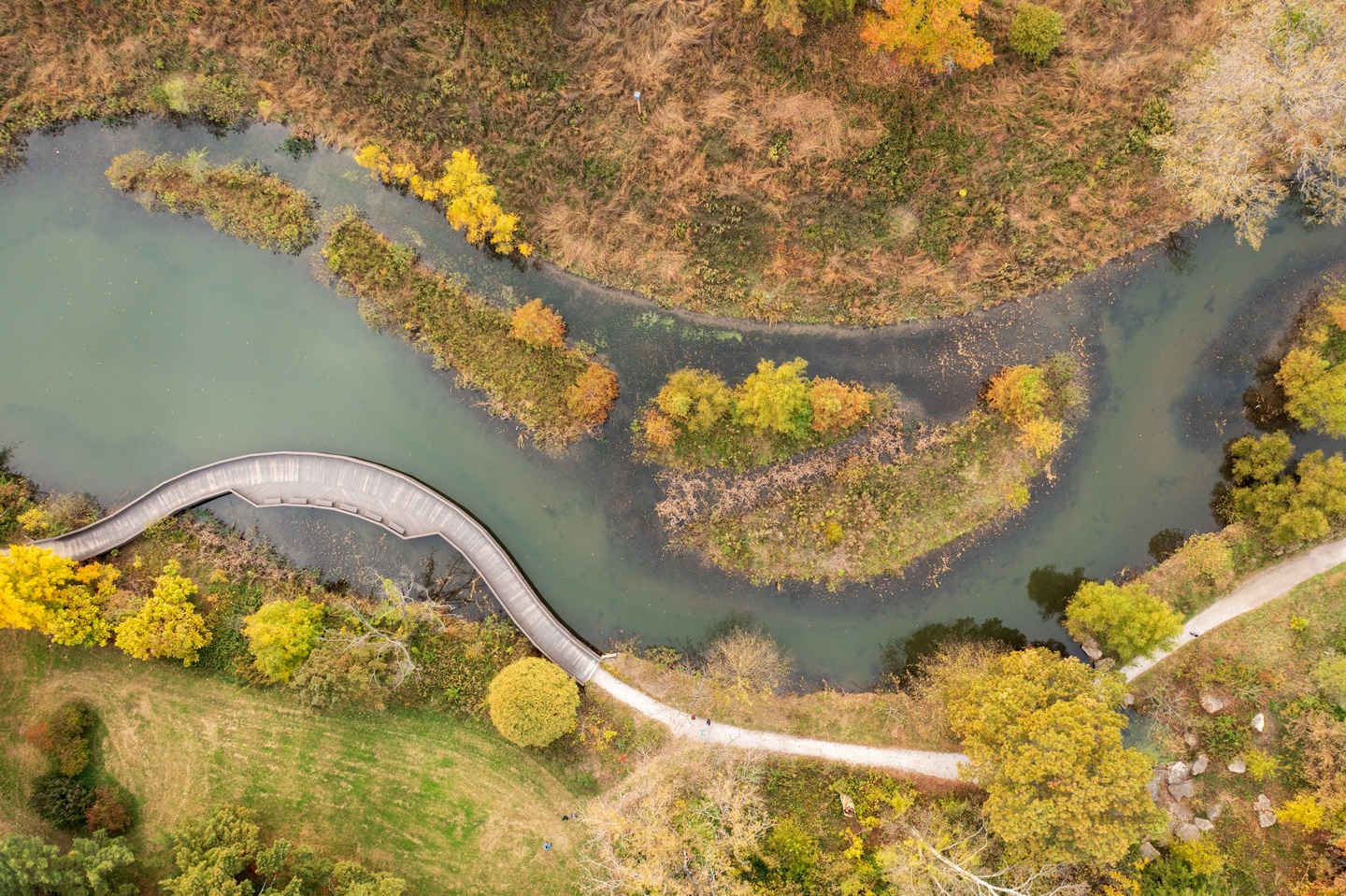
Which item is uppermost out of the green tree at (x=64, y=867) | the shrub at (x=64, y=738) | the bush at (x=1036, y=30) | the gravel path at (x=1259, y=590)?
the bush at (x=1036, y=30)

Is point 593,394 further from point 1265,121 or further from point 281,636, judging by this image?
point 1265,121

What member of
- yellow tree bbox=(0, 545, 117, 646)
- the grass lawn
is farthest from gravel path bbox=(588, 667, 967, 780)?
yellow tree bbox=(0, 545, 117, 646)

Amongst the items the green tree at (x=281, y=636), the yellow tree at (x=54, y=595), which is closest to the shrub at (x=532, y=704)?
the green tree at (x=281, y=636)

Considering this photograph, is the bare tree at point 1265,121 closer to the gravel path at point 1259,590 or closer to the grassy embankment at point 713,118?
the grassy embankment at point 713,118

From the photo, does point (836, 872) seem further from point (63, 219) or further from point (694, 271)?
point (63, 219)

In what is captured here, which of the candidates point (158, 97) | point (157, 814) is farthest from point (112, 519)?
point (158, 97)

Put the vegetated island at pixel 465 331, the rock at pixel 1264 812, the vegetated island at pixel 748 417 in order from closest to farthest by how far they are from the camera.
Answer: the rock at pixel 1264 812
the vegetated island at pixel 748 417
the vegetated island at pixel 465 331

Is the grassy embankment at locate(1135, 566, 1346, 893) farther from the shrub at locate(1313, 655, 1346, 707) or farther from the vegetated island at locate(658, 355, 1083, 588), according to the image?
the vegetated island at locate(658, 355, 1083, 588)
